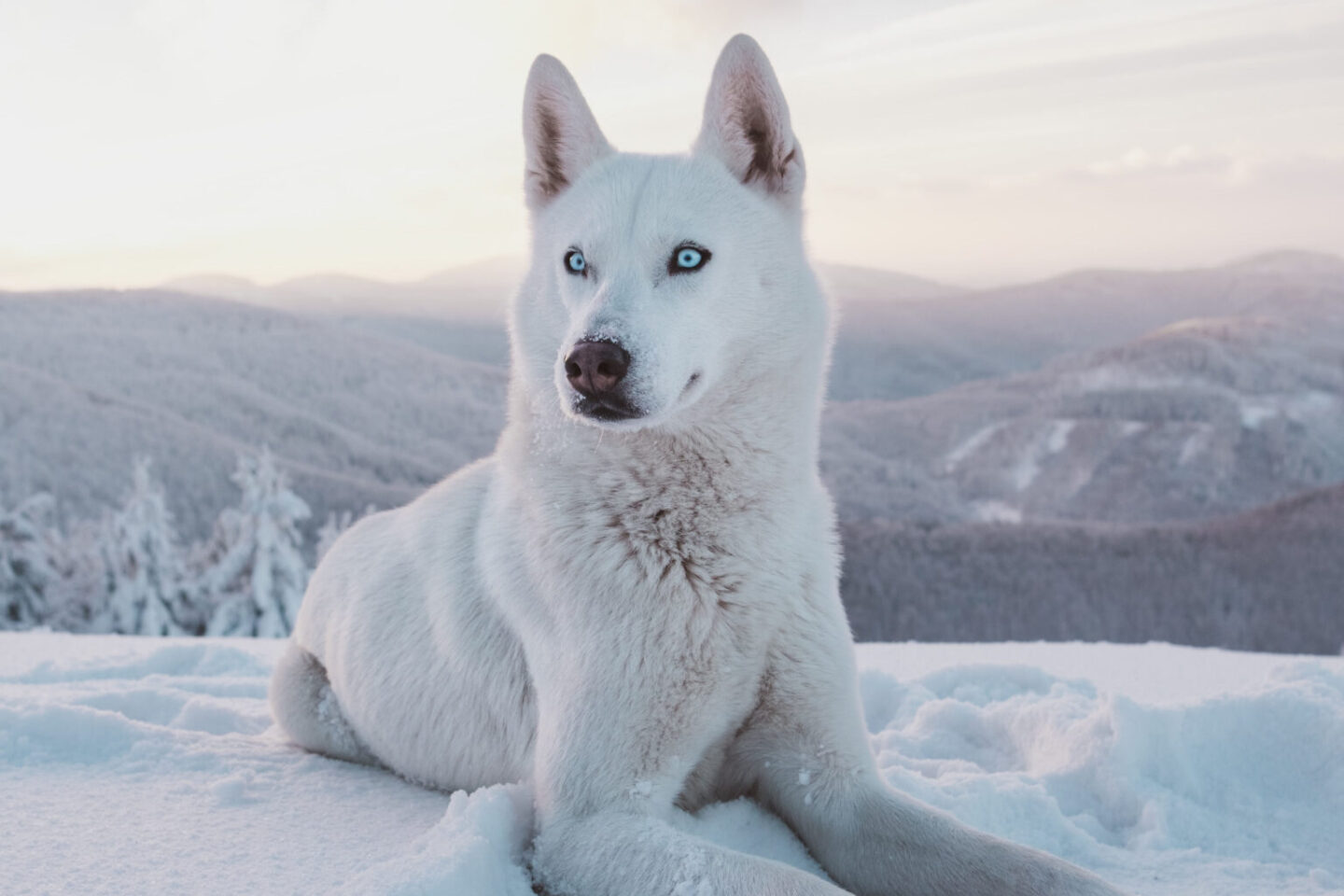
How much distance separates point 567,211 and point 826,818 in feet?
6.88

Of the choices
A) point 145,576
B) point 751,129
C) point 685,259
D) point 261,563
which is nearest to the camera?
point 685,259

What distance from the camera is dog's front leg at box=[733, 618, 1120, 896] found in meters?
2.61

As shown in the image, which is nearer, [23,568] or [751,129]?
[751,129]

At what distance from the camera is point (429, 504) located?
3730 millimetres

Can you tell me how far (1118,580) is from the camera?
1741 centimetres

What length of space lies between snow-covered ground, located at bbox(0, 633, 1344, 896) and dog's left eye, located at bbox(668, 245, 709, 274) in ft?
5.37

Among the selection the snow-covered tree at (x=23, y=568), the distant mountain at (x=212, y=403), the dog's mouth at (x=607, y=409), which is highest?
the dog's mouth at (x=607, y=409)

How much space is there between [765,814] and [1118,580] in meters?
16.4

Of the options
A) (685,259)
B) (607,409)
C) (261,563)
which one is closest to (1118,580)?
(261,563)

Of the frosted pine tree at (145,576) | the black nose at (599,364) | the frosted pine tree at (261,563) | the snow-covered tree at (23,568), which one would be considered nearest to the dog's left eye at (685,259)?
the black nose at (599,364)

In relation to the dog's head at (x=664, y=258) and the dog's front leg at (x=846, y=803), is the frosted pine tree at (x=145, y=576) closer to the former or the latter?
the dog's head at (x=664, y=258)

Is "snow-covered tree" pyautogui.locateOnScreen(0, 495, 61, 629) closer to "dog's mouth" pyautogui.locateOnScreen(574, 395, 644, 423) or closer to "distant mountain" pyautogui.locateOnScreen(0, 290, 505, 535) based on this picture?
"distant mountain" pyautogui.locateOnScreen(0, 290, 505, 535)

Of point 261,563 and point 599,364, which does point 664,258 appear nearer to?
point 599,364

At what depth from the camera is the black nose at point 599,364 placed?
2.56m
